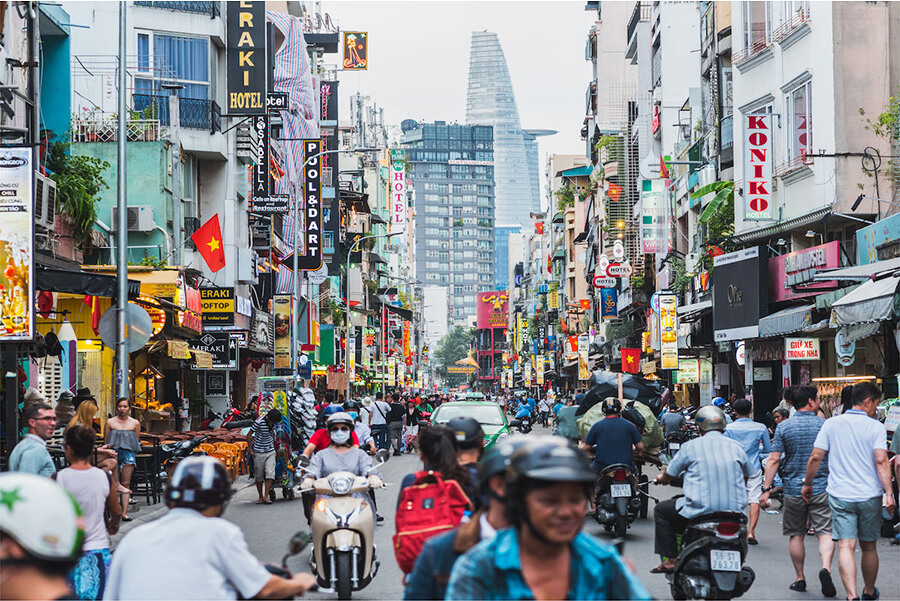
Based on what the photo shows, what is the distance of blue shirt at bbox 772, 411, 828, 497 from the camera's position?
11.9 metres

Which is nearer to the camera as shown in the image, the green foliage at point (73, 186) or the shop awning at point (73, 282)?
the shop awning at point (73, 282)

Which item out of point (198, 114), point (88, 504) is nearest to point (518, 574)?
point (88, 504)

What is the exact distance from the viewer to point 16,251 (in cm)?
1591

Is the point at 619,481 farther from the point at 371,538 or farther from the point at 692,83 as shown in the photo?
the point at 692,83

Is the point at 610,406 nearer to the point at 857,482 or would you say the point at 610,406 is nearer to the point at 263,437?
the point at 857,482

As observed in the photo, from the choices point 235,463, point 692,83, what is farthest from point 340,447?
point 692,83

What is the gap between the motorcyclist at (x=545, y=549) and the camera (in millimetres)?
3877

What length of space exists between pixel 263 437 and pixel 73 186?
523 cm

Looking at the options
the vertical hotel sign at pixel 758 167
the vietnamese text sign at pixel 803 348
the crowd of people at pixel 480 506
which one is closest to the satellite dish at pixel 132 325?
the crowd of people at pixel 480 506

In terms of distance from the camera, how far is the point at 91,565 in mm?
8805

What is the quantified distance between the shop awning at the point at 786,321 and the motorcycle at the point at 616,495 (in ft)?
42.9

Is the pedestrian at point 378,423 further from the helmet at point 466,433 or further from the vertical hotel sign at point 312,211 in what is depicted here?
the helmet at point 466,433

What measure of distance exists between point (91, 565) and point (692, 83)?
48.8 metres

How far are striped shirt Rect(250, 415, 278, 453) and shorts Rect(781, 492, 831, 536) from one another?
35.8 feet
